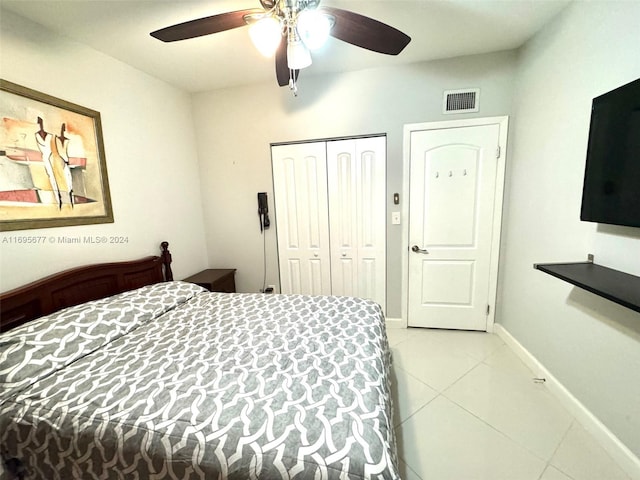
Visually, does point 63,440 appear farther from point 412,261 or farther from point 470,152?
point 470,152

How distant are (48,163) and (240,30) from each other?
157cm

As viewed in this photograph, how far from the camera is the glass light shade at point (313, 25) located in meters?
1.25

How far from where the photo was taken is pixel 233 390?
1130 millimetres

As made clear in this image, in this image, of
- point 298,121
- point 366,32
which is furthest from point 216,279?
point 366,32

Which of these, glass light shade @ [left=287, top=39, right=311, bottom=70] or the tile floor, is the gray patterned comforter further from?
glass light shade @ [left=287, top=39, right=311, bottom=70]

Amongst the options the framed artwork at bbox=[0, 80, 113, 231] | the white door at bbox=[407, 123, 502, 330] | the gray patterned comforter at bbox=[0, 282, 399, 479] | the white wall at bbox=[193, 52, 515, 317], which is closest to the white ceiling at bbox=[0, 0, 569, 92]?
the white wall at bbox=[193, 52, 515, 317]

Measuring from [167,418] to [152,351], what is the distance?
0.58m

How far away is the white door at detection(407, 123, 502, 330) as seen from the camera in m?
2.48

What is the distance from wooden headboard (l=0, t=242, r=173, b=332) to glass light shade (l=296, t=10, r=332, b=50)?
210 centimetres

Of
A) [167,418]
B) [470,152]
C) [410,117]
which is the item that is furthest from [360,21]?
[167,418]

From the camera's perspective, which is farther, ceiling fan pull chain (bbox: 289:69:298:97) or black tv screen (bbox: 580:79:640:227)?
ceiling fan pull chain (bbox: 289:69:298:97)

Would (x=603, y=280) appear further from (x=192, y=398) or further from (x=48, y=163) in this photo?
(x=48, y=163)

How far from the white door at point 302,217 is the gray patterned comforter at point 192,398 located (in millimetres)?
1254

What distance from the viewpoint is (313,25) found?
50.3 inches
